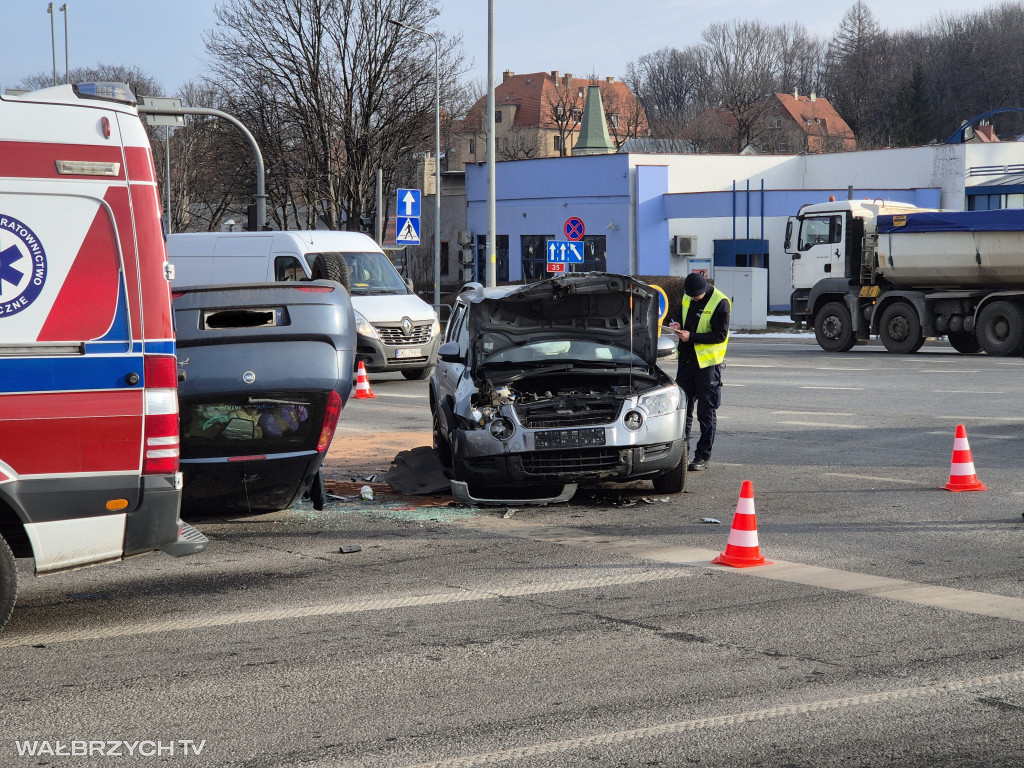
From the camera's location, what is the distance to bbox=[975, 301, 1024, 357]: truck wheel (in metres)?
23.9

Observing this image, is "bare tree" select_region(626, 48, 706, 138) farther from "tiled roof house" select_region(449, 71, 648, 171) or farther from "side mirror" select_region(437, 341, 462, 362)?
"side mirror" select_region(437, 341, 462, 362)

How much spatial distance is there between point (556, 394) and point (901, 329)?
59.0 feet

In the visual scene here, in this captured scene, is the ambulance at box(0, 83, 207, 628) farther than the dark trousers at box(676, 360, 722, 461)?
No

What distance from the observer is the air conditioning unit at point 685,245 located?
44812mm

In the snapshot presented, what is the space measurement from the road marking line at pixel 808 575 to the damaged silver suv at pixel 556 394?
0.66m

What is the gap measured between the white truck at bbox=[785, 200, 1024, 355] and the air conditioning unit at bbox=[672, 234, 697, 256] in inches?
641

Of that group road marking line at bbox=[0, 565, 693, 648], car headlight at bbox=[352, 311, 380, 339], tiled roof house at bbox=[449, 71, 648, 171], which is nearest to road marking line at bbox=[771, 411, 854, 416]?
car headlight at bbox=[352, 311, 380, 339]

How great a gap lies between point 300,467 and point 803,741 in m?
4.17

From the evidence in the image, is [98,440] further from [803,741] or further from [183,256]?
[183,256]

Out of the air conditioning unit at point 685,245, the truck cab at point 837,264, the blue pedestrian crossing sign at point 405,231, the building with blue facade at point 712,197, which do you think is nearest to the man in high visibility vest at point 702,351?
the truck cab at point 837,264

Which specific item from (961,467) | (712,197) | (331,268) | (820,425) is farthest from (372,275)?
(712,197)

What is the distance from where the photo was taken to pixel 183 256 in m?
19.7

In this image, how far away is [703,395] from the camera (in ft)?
35.5

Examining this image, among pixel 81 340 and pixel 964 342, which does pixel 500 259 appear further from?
pixel 81 340
